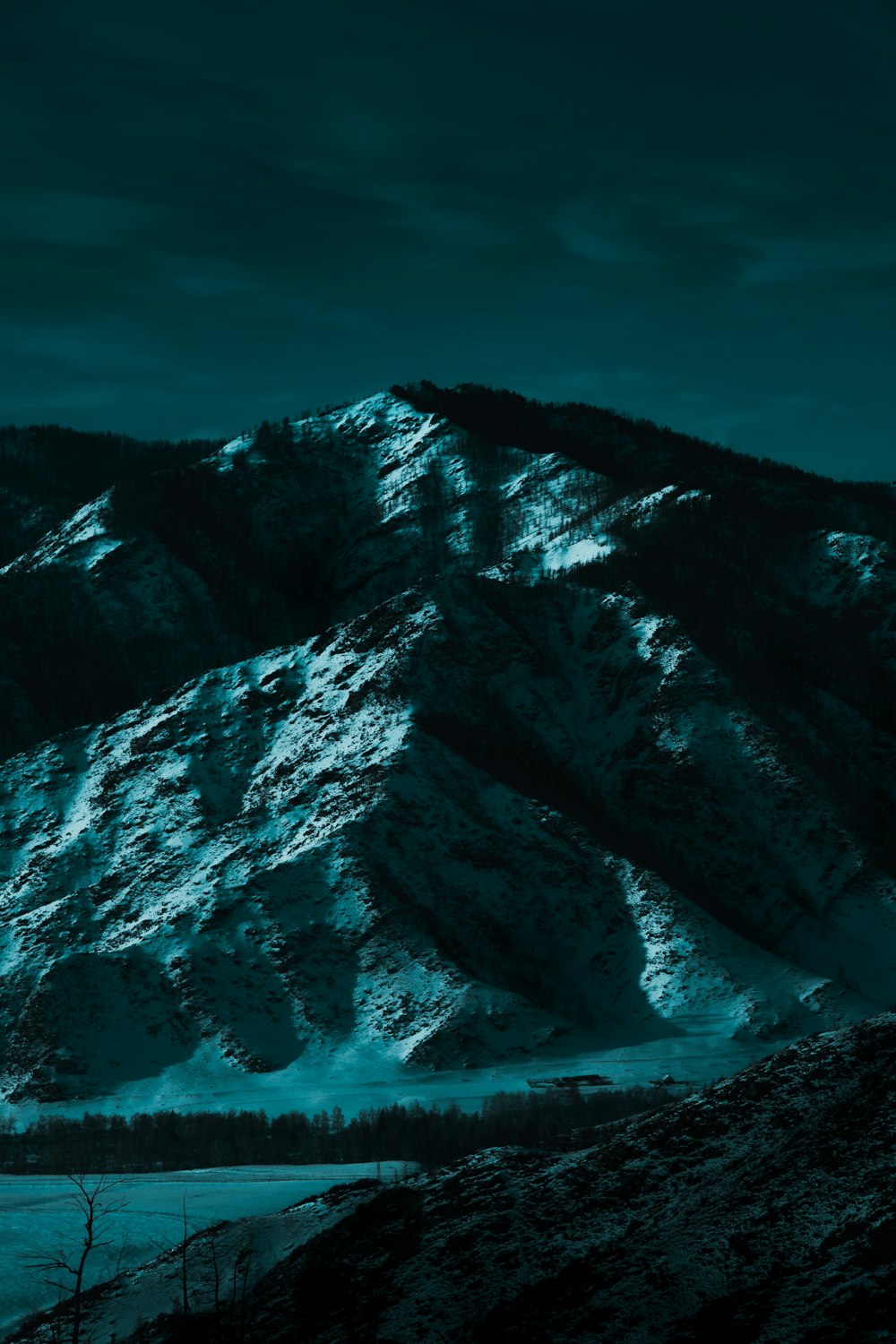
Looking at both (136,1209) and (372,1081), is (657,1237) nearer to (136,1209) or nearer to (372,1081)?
(136,1209)

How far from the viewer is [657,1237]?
7169cm

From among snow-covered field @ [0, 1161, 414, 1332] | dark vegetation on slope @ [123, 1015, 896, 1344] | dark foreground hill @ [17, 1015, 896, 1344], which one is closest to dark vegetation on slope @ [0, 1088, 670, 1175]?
snow-covered field @ [0, 1161, 414, 1332]

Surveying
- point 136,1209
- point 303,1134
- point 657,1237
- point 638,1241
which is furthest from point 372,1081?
point 657,1237

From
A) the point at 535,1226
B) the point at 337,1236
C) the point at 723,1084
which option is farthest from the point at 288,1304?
the point at 723,1084

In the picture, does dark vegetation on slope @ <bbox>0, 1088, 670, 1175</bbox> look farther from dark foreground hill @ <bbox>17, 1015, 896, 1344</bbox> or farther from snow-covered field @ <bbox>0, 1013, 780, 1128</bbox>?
dark foreground hill @ <bbox>17, 1015, 896, 1344</bbox>

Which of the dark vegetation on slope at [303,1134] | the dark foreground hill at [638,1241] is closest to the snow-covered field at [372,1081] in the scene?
the dark vegetation on slope at [303,1134]

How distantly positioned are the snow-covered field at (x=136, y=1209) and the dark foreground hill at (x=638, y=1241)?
81.3 feet

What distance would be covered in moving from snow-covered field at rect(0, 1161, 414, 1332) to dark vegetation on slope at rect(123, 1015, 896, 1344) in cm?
3134

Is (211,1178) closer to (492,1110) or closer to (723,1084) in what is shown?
(492,1110)

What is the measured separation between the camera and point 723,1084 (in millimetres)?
83500

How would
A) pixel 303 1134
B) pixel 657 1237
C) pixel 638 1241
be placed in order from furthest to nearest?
1. pixel 303 1134
2. pixel 638 1241
3. pixel 657 1237

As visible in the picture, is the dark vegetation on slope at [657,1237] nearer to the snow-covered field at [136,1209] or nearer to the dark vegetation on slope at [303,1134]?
the snow-covered field at [136,1209]

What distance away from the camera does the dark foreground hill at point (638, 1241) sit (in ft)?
217

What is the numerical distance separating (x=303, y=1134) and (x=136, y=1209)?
1402 inches
